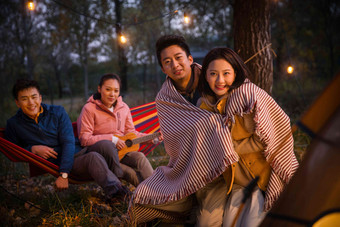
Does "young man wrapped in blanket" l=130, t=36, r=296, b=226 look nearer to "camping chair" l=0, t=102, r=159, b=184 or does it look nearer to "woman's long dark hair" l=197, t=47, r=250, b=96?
"woman's long dark hair" l=197, t=47, r=250, b=96

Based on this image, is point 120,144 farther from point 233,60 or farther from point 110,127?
point 233,60

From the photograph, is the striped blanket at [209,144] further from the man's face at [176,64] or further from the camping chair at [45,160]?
the camping chair at [45,160]

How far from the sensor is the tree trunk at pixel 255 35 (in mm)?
3186

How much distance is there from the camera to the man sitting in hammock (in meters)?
2.59

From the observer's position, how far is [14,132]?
2754mm

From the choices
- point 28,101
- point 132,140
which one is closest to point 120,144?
point 132,140

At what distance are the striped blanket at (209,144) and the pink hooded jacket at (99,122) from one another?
1.07 meters

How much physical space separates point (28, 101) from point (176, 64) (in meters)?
1.48

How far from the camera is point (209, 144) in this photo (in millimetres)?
1840

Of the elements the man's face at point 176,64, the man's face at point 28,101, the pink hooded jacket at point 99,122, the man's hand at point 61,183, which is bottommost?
the man's hand at point 61,183

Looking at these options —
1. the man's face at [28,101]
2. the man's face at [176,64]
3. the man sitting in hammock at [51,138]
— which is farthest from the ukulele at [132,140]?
the man's face at [176,64]

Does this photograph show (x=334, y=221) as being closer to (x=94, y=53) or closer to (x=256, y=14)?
(x=256, y=14)

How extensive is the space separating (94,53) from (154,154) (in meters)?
10.2

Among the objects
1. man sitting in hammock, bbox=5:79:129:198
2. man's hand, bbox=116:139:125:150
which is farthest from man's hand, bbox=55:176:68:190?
man's hand, bbox=116:139:125:150
